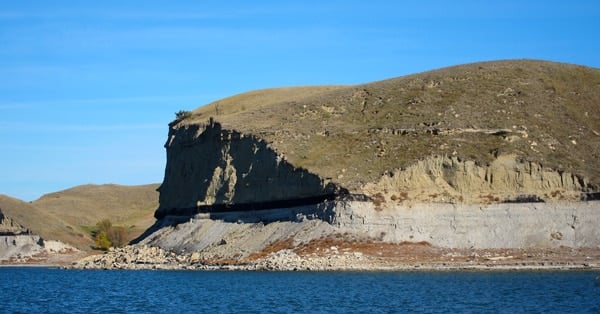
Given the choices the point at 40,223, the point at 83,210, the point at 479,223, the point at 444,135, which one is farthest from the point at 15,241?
the point at 83,210

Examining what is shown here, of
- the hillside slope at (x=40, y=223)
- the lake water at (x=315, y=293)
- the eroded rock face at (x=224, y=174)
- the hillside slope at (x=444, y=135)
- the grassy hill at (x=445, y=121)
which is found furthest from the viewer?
the hillside slope at (x=40, y=223)

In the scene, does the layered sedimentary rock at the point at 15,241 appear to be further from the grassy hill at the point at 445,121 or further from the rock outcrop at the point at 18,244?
the grassy hill at the point at 445,121

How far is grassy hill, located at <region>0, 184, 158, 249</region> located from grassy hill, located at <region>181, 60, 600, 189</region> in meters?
32.9

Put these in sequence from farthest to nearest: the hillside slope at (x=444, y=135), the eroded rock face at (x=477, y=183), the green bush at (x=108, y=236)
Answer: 1. the green bush at (x=108, y=236)
2. the hillside slope at (x=444, y=135)
3. the eroded rock face at (x=477, y=183)

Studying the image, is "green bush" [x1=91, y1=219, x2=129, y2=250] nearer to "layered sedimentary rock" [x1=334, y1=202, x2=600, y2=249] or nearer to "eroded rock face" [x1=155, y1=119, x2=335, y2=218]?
"eroded rock face" [x1=155, y1=119, x2=335, y2=218]

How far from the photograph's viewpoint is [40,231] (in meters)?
113

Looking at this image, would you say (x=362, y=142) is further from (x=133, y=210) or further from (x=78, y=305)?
(x=133, y=210)

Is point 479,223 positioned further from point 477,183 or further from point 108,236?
point 108,236

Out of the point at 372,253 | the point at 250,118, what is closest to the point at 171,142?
the point at 250,118

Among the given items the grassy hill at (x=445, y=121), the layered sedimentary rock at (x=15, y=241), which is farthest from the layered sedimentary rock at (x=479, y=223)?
the layered sedimentary rock at (x=15, y=241)

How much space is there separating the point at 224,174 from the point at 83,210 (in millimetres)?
83913

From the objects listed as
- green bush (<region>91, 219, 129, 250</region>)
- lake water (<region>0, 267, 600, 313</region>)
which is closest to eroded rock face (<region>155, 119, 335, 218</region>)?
lake water (<region>0, 267, 600, 313</region>)

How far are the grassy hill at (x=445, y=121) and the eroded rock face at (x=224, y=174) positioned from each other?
47.5 inches

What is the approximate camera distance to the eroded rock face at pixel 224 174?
265 ft
